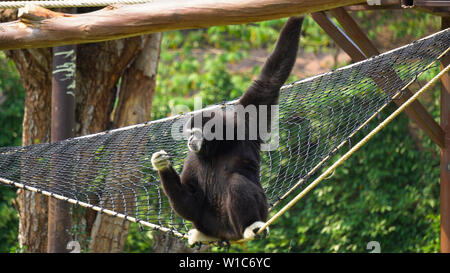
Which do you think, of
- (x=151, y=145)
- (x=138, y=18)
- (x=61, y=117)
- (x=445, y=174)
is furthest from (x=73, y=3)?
(x=445, y=174)

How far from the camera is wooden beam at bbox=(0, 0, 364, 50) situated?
268 centimetres

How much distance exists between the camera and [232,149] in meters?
3.72

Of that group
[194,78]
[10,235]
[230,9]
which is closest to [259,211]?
[230,9]

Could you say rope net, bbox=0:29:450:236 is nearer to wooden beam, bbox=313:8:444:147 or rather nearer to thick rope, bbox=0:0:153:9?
wooden beam, bbox=313:8:444:147

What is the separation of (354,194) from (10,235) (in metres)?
4.39

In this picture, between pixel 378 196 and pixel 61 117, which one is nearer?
pixel 61 117

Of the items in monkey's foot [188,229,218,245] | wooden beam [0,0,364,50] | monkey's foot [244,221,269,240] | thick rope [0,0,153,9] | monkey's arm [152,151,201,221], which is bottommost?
monkey's foot [188,229,218,245]

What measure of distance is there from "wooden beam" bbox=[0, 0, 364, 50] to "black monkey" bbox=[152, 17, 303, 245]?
84 cm

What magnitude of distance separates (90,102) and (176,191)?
254cm

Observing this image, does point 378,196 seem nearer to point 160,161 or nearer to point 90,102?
point 90,102

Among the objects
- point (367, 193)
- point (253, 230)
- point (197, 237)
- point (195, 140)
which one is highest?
point (195, 140)

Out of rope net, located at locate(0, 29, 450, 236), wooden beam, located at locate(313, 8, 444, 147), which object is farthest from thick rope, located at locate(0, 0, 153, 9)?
wooden beam, located at locate(313, 8, 444, 147)

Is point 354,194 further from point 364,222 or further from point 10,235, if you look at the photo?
point 10,235

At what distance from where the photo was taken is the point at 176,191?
11.9 ft
